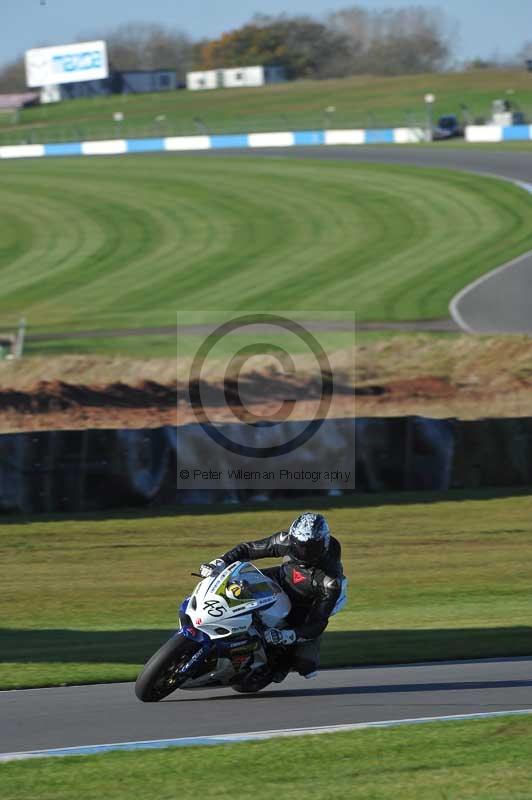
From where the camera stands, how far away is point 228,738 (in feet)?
25.7

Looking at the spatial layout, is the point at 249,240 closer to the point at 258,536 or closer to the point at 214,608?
the point at 258,536

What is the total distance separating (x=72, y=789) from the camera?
684 centimetres

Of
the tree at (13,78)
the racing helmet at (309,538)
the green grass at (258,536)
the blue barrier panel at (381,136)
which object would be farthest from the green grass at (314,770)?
the tree at (13,78)

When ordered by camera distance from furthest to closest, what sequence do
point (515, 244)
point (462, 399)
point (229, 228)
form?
point (229, 228) → point (515, 244) → point (462, 399)

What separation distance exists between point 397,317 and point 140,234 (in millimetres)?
15860

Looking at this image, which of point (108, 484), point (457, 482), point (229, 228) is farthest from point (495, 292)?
point (108, 484)

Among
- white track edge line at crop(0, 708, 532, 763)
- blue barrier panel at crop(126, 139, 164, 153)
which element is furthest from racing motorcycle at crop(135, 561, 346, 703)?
blue barrier panel at crop(126, 139, 164, 153)

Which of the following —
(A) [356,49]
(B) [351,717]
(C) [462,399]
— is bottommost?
(C) [462,399]

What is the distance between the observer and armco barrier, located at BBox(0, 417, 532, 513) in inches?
642

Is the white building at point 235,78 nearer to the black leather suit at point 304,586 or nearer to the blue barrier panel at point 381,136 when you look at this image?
the blue barrier panel at point 381,136

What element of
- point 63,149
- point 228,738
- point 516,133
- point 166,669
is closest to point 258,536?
point 166,669

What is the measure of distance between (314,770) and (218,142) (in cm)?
7287

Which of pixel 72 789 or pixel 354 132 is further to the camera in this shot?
pixel 354 132

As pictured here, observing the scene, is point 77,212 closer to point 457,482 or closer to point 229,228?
point 229,228
